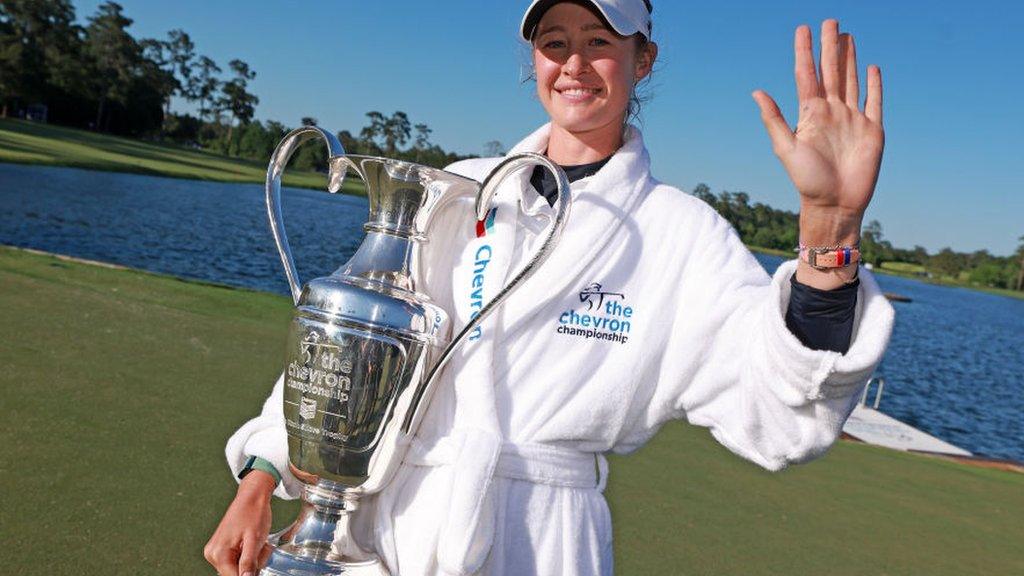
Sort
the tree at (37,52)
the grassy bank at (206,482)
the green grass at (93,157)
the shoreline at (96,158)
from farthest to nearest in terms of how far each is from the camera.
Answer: the tree at (37,52)
the green grass at (93,157)
the shoreline at (96,158)
the grassy bank at (206,482)

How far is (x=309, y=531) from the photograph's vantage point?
1528 millimetres

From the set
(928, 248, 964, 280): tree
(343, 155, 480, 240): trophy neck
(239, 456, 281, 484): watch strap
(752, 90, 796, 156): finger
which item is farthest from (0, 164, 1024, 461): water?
(928, 248, 964, 280): tree

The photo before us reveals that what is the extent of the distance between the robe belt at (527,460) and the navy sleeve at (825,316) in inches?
17.4

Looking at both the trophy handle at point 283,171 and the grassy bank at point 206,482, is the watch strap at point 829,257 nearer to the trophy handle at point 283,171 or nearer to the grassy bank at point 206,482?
the trophy handle at point 283,171

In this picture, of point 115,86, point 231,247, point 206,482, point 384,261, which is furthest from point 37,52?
point 384,261

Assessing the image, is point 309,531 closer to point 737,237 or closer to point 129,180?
point 737,237

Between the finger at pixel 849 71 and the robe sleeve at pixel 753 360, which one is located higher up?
the finger at pixel 849 71

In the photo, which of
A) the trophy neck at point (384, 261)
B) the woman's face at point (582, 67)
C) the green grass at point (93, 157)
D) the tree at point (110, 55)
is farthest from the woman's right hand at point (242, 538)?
the tree at point (110, 55)

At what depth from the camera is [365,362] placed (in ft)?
4.83

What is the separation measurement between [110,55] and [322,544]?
7475 cm

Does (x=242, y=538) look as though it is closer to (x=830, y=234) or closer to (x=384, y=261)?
(x=384, y=261)

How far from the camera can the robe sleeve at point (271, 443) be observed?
161cm

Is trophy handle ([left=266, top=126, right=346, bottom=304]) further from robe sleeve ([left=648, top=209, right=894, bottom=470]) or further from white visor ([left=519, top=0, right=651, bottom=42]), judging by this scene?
robe sleeve ([left=648, top=209, right=894, bottom=470])

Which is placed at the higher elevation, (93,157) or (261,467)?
(261,467)
